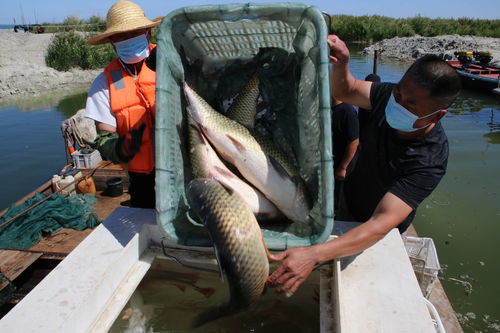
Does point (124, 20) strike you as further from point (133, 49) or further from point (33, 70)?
point (33, 70)

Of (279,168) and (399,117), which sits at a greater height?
(399,117)

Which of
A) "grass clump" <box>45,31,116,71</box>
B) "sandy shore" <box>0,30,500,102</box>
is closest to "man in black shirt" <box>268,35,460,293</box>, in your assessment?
"sandy shore" <box>0,30,500,102</box>

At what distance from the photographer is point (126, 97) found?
2.67 meters

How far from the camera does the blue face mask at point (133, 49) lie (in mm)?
2723

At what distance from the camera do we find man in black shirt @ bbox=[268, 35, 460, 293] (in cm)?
182

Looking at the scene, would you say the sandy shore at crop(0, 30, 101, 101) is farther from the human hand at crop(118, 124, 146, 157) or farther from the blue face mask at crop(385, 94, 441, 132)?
the blue face mask at crop(385, 94, 441, 132)

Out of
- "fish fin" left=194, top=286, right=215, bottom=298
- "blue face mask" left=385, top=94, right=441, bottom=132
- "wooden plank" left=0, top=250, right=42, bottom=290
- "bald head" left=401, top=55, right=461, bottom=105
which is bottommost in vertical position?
"wooden plank" left=0, top=250, right=42, bottom=290

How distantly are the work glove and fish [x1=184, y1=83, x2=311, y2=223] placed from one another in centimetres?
47

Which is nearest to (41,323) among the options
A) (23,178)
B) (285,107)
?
(285,107)

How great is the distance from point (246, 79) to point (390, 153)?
1311mm

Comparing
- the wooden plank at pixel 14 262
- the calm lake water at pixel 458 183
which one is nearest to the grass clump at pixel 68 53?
the calm lake water at pixel 458 183

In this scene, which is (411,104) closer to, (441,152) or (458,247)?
(441,152)

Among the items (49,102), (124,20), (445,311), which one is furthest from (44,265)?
(49,102)

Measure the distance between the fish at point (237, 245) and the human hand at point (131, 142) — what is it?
94cm
